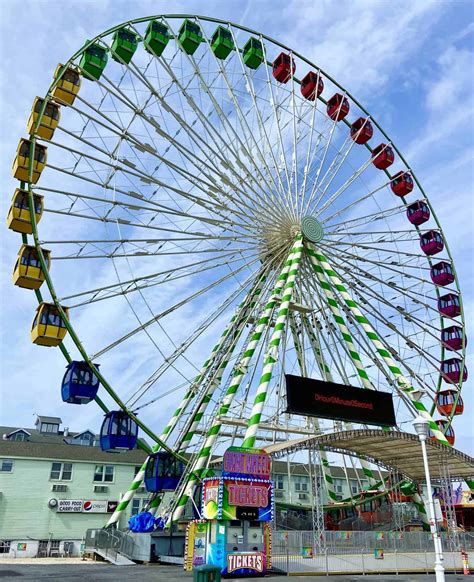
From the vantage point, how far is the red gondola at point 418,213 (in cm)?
3544

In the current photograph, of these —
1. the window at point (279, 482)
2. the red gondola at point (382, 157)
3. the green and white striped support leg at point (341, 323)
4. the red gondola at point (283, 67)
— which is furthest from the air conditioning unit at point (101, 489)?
the red gondola at point (283, 67)

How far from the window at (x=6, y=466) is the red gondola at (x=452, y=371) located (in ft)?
90.8

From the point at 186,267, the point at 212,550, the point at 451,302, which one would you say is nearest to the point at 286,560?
the point at 212,550

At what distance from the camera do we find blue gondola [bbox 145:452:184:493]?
2559 cm

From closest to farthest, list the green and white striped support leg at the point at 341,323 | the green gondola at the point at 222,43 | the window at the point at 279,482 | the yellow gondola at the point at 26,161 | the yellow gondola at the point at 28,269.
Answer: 1. the yellow gondola at the point at 28,269
2. the yellow gondola at the point at 26,161
3. the green and white striped support leg at the point at 341,323
4. the green gondola at the point at 222,43
5. the window at the point at 279,482

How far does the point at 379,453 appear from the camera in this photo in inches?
1184

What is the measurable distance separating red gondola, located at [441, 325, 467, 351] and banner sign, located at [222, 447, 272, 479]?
18.3 meters

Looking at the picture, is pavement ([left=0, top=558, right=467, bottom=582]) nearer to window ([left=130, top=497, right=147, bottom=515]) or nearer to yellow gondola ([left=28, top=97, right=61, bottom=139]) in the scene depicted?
yellow gondola ([left=28, top=97, right=61, bottom=139])

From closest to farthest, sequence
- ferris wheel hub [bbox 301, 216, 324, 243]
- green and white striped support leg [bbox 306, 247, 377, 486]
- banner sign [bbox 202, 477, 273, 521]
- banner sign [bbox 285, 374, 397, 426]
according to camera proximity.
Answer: banner sign [bbox 202, 477, 273, 521] < banner sign [bbox 285, 374, 397, 426] < green and white striped support leg [bbox 306, 247, 377, 486] < ferris wheel hub [bbox 301, 216, 324, 243]

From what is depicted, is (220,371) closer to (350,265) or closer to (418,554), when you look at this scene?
(350,265)

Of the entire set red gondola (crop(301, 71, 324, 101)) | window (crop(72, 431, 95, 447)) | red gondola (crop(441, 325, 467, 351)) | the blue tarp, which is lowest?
the blue tarp

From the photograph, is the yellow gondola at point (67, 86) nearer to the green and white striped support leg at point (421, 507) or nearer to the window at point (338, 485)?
the green and white striped support leg at point (421, 507)

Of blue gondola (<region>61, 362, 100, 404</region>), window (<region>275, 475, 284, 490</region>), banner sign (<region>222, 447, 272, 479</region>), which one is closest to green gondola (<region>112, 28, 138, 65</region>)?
blue gondola (<region>61, 362, 100, 404</region>)

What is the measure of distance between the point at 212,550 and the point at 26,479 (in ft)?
68.5
